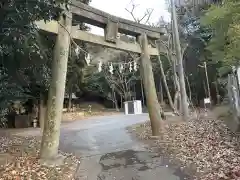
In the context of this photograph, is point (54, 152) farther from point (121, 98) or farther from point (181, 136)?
point (121, 98)

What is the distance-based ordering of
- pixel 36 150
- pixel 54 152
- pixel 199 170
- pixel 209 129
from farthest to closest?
1. pixel 209 129
2. pixel 36 150
3. pixel 54 152
4. pixel 199 170

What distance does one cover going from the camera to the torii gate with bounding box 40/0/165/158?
307 inches

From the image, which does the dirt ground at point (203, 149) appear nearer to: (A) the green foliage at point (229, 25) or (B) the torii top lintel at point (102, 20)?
(A) the green foliage at point (229, 25)

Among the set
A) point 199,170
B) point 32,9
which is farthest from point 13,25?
point 199,170

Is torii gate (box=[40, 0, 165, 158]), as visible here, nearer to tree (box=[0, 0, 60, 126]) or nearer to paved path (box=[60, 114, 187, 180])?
tree (box=[0, 0, 60, 126])

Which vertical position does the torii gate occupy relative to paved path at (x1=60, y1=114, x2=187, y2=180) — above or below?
above

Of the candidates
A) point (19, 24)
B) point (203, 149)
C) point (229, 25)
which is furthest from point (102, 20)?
point (19, 24)

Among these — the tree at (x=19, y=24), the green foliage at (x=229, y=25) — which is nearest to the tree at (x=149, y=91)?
the green foliage at (x=229, y=25)

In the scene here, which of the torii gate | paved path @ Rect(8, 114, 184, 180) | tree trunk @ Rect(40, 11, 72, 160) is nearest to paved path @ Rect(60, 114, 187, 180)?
paved path @ Rect(8, 114, 184, 180)

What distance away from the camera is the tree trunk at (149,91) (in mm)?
11062

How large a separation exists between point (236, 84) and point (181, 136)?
252cm

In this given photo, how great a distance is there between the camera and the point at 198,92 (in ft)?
109

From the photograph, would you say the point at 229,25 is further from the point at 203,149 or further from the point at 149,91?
the point at 203,149

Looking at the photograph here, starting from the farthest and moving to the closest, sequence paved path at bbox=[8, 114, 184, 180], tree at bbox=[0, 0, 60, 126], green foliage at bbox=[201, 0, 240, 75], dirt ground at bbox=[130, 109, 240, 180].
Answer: green foliage at bbox=[201, 0, 240, 75] → paved path at bbox=[8, 114, 184, 180] → dirt ground at bbox=[130, 109, 240, 180] → tree at bbox=[0, 0, 60, 126]
